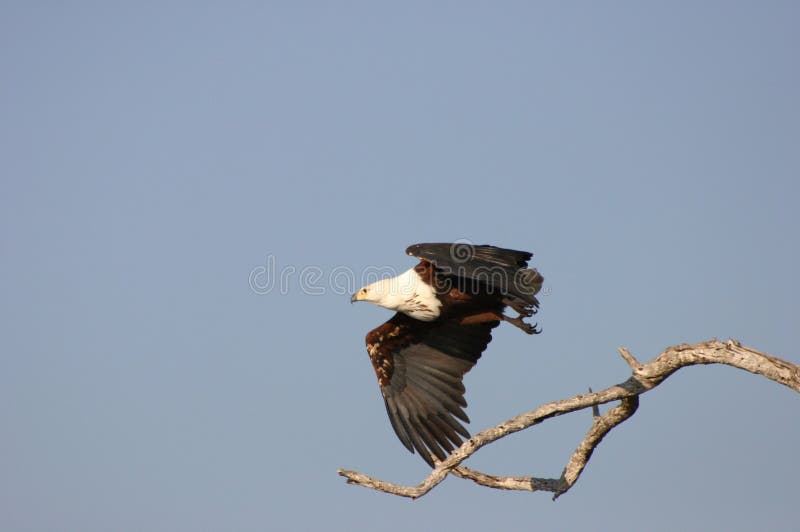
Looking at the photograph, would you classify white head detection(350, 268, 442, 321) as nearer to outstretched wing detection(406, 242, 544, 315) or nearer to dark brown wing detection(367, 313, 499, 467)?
dark brown wing detection(367, 313, 499, 467)

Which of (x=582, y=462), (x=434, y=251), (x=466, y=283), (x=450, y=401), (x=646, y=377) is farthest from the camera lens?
(x=450, y=401)

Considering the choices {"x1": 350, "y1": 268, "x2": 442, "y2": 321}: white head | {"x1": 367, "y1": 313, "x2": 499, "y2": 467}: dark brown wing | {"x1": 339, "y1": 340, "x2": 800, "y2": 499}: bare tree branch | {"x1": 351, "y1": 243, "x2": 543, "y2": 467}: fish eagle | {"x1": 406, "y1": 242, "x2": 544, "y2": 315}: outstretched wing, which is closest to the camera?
{"x1": 339, "y1": 340, "x2": 800, "y2": 499}: bare tree branch

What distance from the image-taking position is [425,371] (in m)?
11.8

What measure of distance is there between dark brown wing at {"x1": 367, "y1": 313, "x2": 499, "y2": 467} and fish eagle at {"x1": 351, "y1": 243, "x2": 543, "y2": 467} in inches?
0.5

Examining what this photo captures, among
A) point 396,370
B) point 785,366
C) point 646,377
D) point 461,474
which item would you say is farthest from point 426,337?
point 785,366

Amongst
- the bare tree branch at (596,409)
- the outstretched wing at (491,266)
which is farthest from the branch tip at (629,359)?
the outstretched wing at (491,266)

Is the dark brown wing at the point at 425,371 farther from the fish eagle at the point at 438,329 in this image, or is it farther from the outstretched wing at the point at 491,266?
the outstretched wing at the point at 491,266

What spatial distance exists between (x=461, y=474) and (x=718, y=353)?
2282mm

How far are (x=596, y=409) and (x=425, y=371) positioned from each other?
4.01 metres

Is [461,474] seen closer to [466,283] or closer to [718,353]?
[718,353]

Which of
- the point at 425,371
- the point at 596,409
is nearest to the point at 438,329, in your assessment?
the point at 425,371

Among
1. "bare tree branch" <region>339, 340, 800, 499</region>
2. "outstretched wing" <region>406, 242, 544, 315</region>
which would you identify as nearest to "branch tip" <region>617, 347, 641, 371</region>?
"bare tree branch" <region>339, 340, 800, 499</region>

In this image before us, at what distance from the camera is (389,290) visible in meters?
11.2

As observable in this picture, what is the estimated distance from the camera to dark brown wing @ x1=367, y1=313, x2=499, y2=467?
37.6 ft
